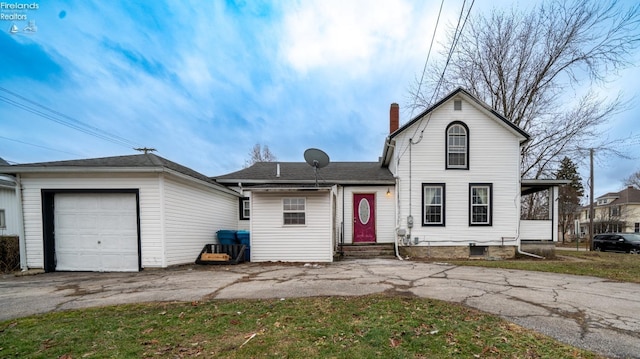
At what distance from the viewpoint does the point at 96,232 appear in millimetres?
7785

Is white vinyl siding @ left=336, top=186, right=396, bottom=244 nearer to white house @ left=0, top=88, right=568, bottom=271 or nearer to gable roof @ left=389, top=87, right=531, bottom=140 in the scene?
white house @ left=0, top=88, right=568, bottom=271

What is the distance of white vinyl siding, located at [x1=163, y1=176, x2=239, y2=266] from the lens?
26.5ft

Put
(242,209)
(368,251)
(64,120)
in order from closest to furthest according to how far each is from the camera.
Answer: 1. (368,251)
2. (242,209)
3. (64,120)

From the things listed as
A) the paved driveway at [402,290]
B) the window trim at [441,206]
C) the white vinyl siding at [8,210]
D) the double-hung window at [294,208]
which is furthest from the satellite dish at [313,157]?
the white vinyl siding at [8,210]

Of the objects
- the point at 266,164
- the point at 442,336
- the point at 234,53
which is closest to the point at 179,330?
the point at 442,336

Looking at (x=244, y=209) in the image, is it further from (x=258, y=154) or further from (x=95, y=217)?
(x=258, y=154)

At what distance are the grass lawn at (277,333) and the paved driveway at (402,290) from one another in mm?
571

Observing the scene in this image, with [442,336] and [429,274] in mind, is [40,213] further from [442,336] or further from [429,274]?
[429,274]

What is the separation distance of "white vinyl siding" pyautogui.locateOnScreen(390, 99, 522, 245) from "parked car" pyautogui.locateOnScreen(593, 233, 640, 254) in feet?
47.0

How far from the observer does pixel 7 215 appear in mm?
13828


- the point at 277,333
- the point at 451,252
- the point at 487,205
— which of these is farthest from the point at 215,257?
the point at 487,205

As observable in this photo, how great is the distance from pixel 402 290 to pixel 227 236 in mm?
7198

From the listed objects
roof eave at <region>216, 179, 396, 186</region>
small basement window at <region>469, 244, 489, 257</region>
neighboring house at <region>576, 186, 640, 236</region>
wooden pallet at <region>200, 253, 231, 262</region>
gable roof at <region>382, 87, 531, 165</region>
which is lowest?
neighboring house at <region>576, 186, 640, 236</region>

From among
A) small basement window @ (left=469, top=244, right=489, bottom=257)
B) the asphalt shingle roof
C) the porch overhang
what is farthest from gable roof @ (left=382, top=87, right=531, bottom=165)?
the asphalt shingle roof
